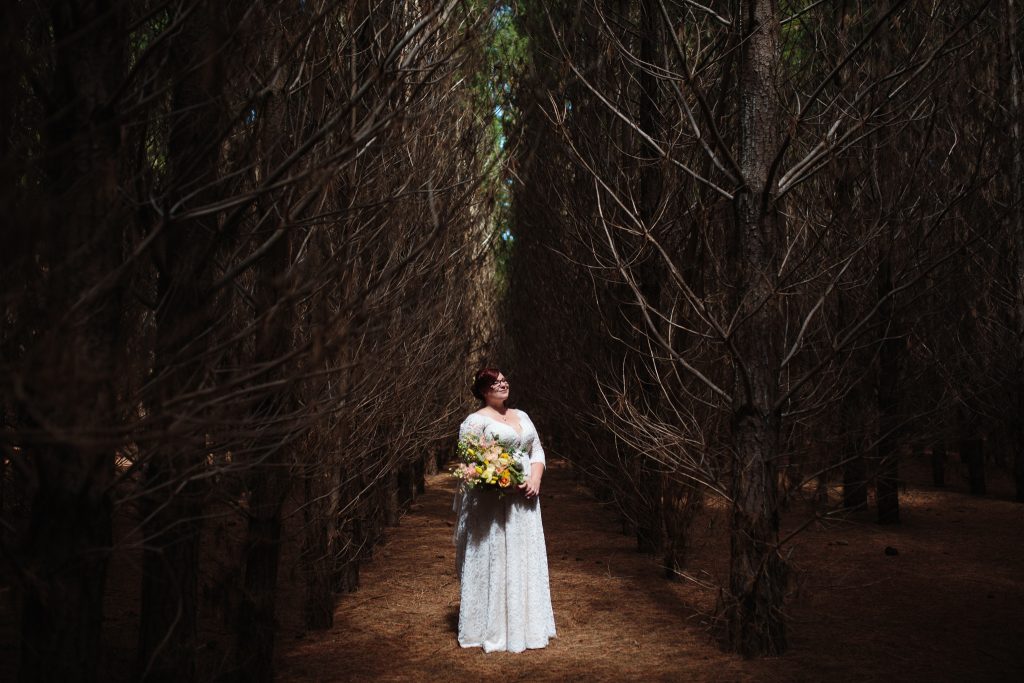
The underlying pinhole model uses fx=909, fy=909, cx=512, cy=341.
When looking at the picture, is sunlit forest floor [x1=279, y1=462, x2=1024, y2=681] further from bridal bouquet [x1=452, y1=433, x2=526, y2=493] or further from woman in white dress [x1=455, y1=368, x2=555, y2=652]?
bridal bouquet [x1=452, y1=433, x2=526, y2=493]

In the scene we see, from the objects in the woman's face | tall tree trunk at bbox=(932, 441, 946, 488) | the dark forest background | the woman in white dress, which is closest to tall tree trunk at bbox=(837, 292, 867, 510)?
the dark forest background

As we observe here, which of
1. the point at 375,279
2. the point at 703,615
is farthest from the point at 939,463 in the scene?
the point at 375,279

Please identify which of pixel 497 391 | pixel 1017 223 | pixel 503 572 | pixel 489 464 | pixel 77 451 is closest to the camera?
pixel 77 451

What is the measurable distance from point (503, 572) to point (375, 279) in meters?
2.43

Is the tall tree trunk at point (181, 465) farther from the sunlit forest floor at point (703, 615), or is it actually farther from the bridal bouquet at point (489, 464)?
the bridal bouquet at point (489, 464)

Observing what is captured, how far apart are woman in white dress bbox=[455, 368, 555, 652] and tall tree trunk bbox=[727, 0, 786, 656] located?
148cm

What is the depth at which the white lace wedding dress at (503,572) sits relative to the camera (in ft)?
22.6

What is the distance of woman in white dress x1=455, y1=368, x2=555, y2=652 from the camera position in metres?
6.89

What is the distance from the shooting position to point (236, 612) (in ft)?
19.5

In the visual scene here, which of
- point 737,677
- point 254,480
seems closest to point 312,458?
point 254,480

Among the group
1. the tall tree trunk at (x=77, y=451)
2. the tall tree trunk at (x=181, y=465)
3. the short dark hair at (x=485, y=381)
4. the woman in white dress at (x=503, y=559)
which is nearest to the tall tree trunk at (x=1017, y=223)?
the woman in white dress at (x=503, y=559)

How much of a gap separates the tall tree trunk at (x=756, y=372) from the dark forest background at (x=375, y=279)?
22 mm

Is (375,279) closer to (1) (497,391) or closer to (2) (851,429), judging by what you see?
(1) (497,391)

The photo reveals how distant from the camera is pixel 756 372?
6.30m
